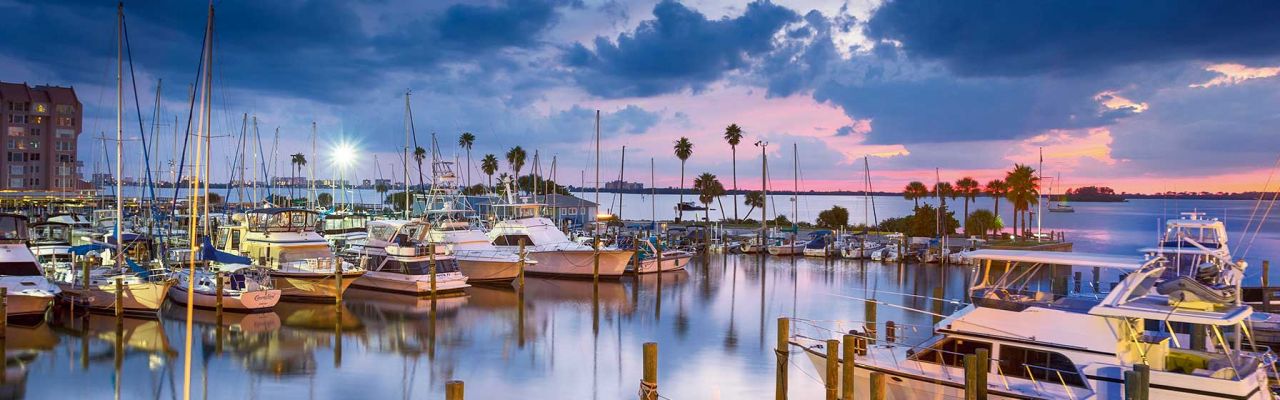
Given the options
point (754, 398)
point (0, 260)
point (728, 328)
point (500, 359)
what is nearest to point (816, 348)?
point (754, 398)

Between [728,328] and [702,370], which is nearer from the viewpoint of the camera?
[702,370]

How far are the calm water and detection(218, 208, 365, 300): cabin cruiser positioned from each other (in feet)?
2.91

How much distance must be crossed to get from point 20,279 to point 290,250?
9.97 m


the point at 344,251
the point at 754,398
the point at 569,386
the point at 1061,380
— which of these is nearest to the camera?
the point at 1061,380

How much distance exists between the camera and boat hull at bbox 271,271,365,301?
30516 mm

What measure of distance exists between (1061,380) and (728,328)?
14.9m

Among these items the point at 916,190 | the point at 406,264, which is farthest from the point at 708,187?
the point at 406,264

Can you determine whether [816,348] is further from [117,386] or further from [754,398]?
[117,386]

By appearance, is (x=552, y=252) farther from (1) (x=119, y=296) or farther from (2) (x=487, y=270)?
(1) (x=119, y=296)

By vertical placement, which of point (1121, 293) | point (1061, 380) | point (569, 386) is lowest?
point (569, 386)

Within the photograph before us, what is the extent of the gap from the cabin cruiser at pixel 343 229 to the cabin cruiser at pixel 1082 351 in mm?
33638

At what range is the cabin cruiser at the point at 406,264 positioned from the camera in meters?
33.0

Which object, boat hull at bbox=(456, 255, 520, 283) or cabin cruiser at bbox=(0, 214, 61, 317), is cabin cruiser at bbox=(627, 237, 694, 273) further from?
cabin cruiser at bbox=(0, 214, 61, 317)

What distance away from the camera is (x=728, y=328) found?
28.2 m
